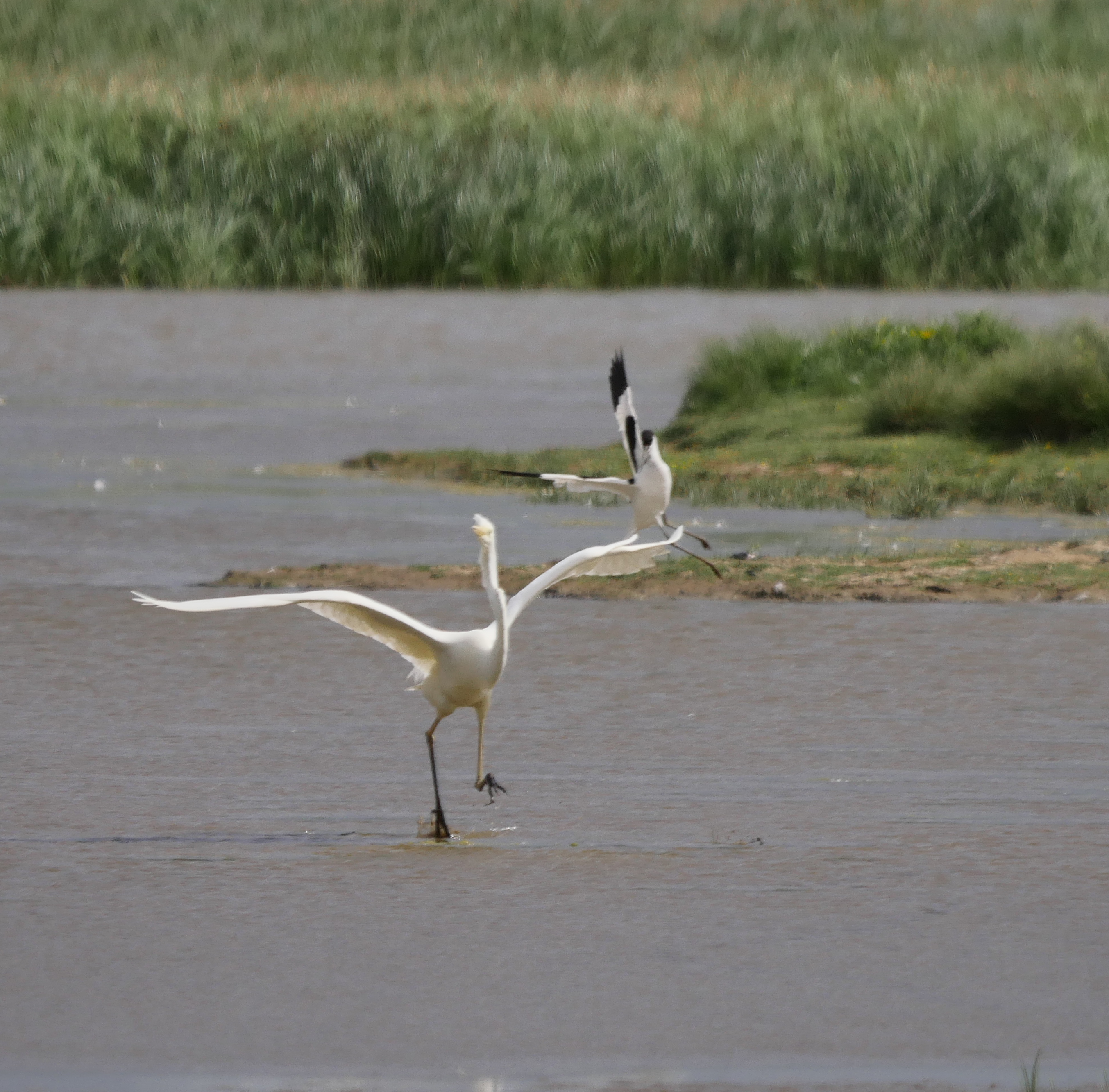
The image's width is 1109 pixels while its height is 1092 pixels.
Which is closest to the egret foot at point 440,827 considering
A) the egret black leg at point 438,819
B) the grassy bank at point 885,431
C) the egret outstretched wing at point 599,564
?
the egret black leg at point 438,819

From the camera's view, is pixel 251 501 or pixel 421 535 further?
pixel 251 501

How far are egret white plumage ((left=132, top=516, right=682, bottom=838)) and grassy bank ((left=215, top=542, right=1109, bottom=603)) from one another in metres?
3.96

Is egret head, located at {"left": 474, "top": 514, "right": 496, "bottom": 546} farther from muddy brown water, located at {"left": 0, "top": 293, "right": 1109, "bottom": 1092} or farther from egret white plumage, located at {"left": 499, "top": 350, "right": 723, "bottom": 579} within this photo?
egret white plumage, located at {"left": 499, "top": 350, "right": 723, "bottom": 579}

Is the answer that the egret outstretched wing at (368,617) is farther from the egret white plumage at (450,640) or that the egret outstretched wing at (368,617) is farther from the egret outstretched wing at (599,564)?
the egret outstretched wing at (599,564)

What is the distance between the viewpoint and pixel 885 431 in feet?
57.1

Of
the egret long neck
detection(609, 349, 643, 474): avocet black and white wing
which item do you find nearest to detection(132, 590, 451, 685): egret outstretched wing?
the egret long neck

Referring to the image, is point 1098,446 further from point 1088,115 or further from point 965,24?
point 965,24

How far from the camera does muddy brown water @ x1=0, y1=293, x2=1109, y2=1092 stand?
554 centimetres

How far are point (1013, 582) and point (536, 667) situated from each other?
111 inches

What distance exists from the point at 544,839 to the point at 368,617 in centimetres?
82

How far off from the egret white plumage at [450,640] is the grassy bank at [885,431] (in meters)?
7.23

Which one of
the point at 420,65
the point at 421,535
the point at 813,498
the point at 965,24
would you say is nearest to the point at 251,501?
the point at 421,535

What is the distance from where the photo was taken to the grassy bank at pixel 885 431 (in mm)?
15219

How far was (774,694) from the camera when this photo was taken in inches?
377
